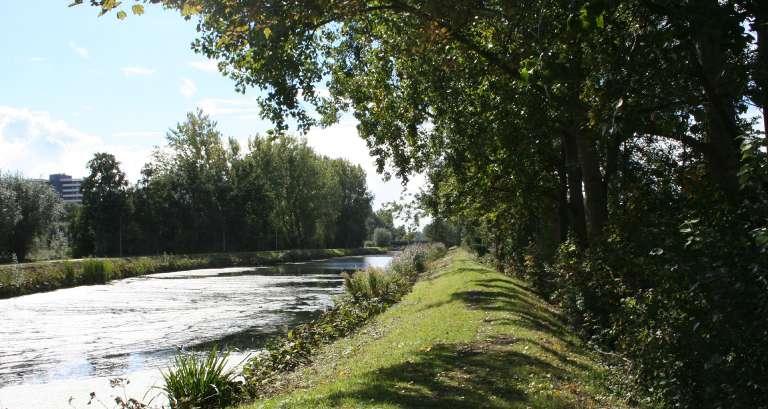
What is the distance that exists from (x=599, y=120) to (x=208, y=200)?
2647 inches

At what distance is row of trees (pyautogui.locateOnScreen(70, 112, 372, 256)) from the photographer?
6132cm

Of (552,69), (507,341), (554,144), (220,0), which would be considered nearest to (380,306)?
(554,144)

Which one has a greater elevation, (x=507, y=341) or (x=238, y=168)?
(x=238, y=168)

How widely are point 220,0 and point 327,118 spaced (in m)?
10.5

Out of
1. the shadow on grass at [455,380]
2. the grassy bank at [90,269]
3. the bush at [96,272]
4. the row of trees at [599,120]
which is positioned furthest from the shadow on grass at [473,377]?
the bush at [96,272]

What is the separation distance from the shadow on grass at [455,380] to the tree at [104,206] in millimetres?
57360

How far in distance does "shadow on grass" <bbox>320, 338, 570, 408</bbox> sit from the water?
3.93 metres

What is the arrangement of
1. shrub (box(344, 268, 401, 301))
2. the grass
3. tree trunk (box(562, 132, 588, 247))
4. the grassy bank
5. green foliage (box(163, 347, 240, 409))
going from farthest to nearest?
the grassy bank
shrub (box(344, 268, 401, 301))
tree trunk (box(562, 132, 588, 247))
green foliage (box(163, 347, 240, 409))
the grass

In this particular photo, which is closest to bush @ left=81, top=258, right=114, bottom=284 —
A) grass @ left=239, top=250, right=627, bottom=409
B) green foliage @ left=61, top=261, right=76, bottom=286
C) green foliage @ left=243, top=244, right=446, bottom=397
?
green foliage @ left=61, top=261, right=76, bottom=286

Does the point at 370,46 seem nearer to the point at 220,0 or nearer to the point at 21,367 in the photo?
the point at 220,0

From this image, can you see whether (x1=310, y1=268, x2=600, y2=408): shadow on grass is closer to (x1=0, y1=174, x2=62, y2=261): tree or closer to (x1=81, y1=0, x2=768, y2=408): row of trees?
(x1=81, y1=0, x2=768, y2=408): row of trees

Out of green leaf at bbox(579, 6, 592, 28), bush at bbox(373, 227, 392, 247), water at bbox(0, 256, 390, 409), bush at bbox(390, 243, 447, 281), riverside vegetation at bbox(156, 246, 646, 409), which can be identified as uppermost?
green leaf at bbox(579, 6, 592, 28)

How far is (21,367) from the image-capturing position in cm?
1417

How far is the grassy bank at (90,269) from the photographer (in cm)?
3195
